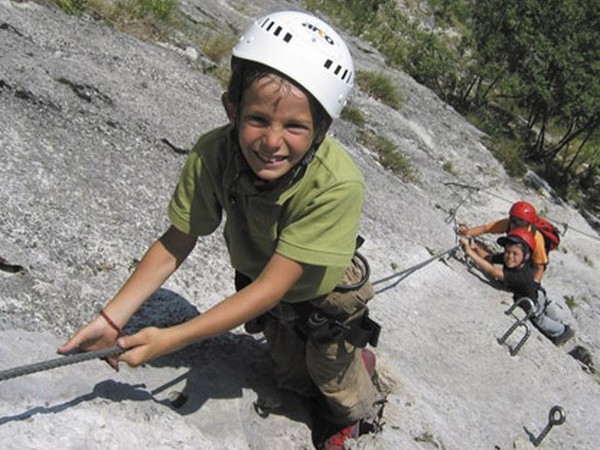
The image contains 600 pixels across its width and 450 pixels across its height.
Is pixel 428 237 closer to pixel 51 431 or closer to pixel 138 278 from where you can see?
pixel 138 278

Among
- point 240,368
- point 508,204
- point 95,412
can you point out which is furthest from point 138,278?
point 508,204

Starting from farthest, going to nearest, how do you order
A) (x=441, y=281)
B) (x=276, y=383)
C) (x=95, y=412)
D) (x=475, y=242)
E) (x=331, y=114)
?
(x=475, y=242) → (x=441, y=281) → (x=276, y=383) → (x=95, y=412) → (x=331, y=114)

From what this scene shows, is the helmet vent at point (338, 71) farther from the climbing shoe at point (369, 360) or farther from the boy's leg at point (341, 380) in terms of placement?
the climbing shoe at point (369, 360)

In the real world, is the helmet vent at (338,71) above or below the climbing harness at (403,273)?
above

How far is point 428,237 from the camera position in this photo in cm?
830

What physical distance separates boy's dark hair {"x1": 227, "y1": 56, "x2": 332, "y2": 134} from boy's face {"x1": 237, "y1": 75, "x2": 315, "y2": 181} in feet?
0.08

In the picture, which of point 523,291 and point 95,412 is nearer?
point 95,412

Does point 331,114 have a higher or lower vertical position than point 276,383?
higher

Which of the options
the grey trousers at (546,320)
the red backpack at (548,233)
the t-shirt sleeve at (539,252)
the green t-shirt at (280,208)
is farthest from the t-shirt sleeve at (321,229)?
the red backpack at (548,233)

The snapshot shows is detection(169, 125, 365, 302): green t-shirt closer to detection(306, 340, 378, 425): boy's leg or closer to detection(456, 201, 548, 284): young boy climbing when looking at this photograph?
detection(306, 340, 378, 425): boy's leg

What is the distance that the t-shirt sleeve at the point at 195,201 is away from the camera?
127 inches

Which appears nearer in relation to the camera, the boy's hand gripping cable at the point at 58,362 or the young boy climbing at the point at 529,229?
the boy's hand gripping cable at the point at 58,362

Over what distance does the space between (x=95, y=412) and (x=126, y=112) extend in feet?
12.9

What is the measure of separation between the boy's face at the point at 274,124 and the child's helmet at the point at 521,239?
6.36m
